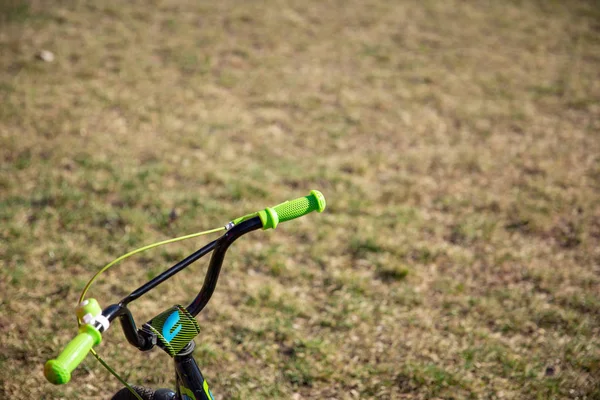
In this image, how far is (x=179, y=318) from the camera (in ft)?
6.51

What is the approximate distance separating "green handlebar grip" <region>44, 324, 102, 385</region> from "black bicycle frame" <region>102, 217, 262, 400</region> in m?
0.13

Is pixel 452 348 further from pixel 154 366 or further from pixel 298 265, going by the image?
pixel 154 366

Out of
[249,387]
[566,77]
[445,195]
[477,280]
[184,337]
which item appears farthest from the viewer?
[566,77]

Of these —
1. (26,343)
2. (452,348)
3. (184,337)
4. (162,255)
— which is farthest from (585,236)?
(26,343)

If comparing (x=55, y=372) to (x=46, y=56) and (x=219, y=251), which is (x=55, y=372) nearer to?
(x=219, y=251)

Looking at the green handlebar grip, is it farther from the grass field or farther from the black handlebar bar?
the grass field

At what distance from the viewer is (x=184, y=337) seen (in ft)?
6.61

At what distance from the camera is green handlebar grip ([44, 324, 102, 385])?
1382 mm

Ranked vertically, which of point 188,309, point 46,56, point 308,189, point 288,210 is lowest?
point 308,189

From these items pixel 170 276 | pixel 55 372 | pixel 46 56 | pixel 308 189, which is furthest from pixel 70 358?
pixel 46 56

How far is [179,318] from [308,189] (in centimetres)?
344

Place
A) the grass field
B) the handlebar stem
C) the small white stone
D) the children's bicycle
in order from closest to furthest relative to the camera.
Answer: the children's bicycle, the handlebar stem, the grass field, the small white stone

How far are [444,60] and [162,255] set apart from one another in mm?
6087

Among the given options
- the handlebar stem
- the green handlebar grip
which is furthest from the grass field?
the green handlebar grip
